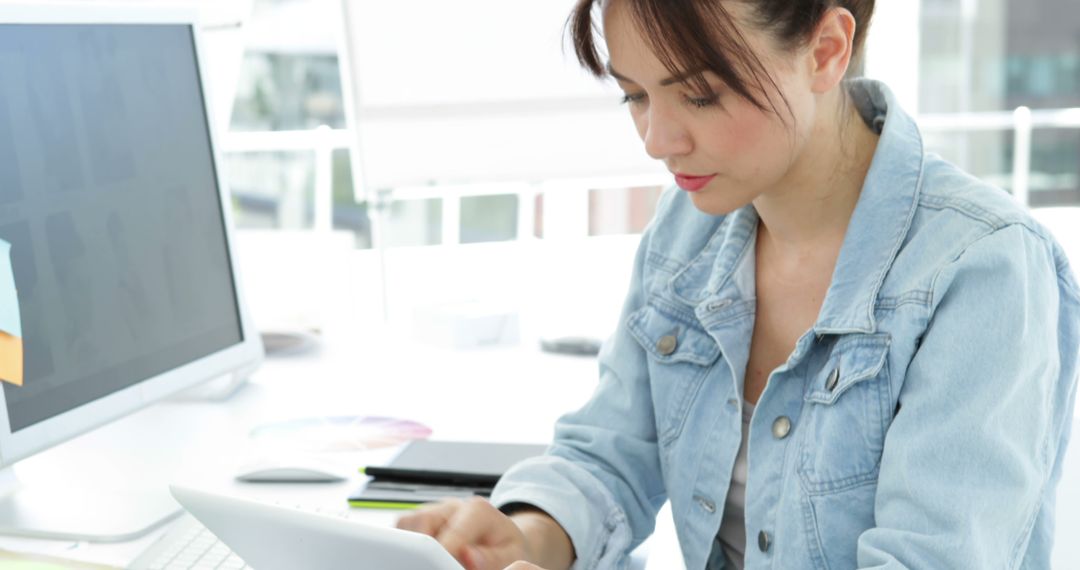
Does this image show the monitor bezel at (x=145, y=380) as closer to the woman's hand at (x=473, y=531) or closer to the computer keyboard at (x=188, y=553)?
the computer keyboard at (x=188, y=553)

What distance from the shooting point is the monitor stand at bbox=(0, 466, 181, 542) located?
41.1 inches

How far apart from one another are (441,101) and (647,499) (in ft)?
3.55

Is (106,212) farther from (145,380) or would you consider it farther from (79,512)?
(79,512)

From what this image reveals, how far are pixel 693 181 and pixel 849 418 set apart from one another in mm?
242

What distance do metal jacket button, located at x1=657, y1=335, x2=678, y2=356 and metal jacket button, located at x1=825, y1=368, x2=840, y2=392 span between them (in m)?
0.19

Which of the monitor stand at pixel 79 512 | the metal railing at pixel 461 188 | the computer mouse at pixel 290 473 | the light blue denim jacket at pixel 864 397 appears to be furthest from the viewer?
the metal railing at pixel 461 188

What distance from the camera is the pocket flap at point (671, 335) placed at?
111 centimetres

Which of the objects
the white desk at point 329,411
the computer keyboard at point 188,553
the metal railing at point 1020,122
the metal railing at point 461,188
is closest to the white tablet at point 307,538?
the computer keyboard at point 188,553

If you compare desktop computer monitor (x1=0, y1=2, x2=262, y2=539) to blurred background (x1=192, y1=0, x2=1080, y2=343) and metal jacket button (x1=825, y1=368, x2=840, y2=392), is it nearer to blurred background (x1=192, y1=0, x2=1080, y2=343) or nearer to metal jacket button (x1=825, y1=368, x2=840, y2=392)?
blurred background (x1=192, y1=0, x2=1080, y2=343)

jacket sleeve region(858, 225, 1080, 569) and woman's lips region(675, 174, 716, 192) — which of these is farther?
woman's lips region(675, 174, 716, 192)

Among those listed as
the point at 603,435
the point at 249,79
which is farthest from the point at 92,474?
the point at 249,79

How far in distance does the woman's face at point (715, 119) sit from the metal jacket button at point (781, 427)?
0.65 feet

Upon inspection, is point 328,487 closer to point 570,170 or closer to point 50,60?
point 50,60

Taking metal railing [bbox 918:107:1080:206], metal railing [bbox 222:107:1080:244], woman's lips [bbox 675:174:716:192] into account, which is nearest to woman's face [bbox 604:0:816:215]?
woman's lips [bbox 675:174:716:192]
